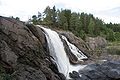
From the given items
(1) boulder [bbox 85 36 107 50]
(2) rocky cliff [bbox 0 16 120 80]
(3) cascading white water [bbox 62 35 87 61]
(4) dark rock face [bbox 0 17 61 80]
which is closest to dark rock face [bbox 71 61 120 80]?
(2) rocky cliff [bbox 0 16 120 80]

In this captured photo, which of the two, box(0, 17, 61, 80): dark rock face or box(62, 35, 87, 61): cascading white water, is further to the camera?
box(62, 35, 87, 61): cascading white water

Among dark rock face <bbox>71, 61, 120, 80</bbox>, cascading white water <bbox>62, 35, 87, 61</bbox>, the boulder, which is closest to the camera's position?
dark rock face <bbox>71, 61, 120, 80</bbox>

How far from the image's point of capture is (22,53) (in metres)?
21.4

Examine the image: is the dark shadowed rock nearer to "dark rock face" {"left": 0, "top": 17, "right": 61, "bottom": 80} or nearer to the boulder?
"dark rock face" {"left": 0, "top": 17, "right": 61, "bottom": 80}

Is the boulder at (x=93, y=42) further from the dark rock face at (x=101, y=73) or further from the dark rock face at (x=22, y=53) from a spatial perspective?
the dark rock face at (x=22, y=53)

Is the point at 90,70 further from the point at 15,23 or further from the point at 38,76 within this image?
the point at 15,23

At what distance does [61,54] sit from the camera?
1203 inches

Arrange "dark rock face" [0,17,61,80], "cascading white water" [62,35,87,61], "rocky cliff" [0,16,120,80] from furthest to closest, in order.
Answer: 1. "cascading white water" [62,35,87,61]
2. "dark rock face" [0,17,61,80]
3. "rocky cliff" [0,16,120,80]

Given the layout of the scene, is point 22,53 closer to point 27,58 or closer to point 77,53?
point 27,58

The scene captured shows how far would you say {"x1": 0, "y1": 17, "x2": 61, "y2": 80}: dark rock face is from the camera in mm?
19247

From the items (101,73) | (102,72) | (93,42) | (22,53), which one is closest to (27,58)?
(22,53)

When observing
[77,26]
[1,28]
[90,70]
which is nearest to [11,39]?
[1,28]

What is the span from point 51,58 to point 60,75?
3019mm

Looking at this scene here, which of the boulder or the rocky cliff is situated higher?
the rocky cliff
